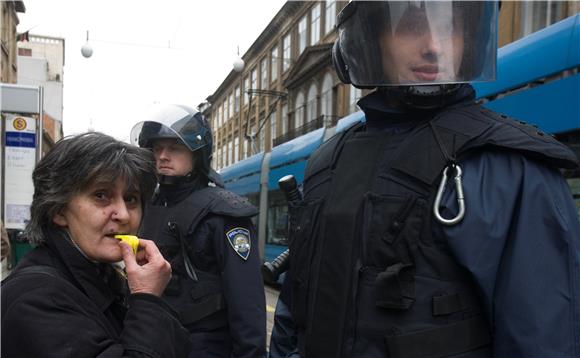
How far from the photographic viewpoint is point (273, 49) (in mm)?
31062

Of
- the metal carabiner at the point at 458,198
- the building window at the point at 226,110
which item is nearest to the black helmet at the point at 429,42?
the metal carabiner at the point at 458,198

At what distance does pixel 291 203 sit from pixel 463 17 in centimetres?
85

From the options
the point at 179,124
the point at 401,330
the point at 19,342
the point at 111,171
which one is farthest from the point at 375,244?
the point at 179,124

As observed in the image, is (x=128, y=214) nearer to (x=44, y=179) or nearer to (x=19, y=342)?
(x=44, y=179)

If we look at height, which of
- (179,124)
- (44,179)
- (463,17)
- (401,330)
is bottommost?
(401,330)

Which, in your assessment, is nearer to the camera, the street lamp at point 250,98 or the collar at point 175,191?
the collar at point 175,191

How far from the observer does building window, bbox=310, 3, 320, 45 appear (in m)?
25.5

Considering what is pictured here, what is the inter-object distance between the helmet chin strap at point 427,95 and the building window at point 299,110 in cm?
2662

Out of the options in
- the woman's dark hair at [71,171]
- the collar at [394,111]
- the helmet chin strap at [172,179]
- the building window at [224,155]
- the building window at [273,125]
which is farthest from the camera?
the building window at [224,155]

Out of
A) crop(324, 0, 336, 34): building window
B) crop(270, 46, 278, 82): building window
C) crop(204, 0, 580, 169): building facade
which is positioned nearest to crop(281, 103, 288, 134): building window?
crop(204, 0, 580, 169): building facade

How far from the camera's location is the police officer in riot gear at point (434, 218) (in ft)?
4.07

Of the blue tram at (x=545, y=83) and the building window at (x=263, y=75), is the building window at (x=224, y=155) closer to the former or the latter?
the building window at (x=263, y=75)

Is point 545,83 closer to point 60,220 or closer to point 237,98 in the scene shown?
point 60,220

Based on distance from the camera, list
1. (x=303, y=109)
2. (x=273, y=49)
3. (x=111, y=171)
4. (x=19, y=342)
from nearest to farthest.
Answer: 1. (x=19, y=342)
2. (x=111, y=171)
3. (x=303, y=109)
4. (x=273, y=49)
